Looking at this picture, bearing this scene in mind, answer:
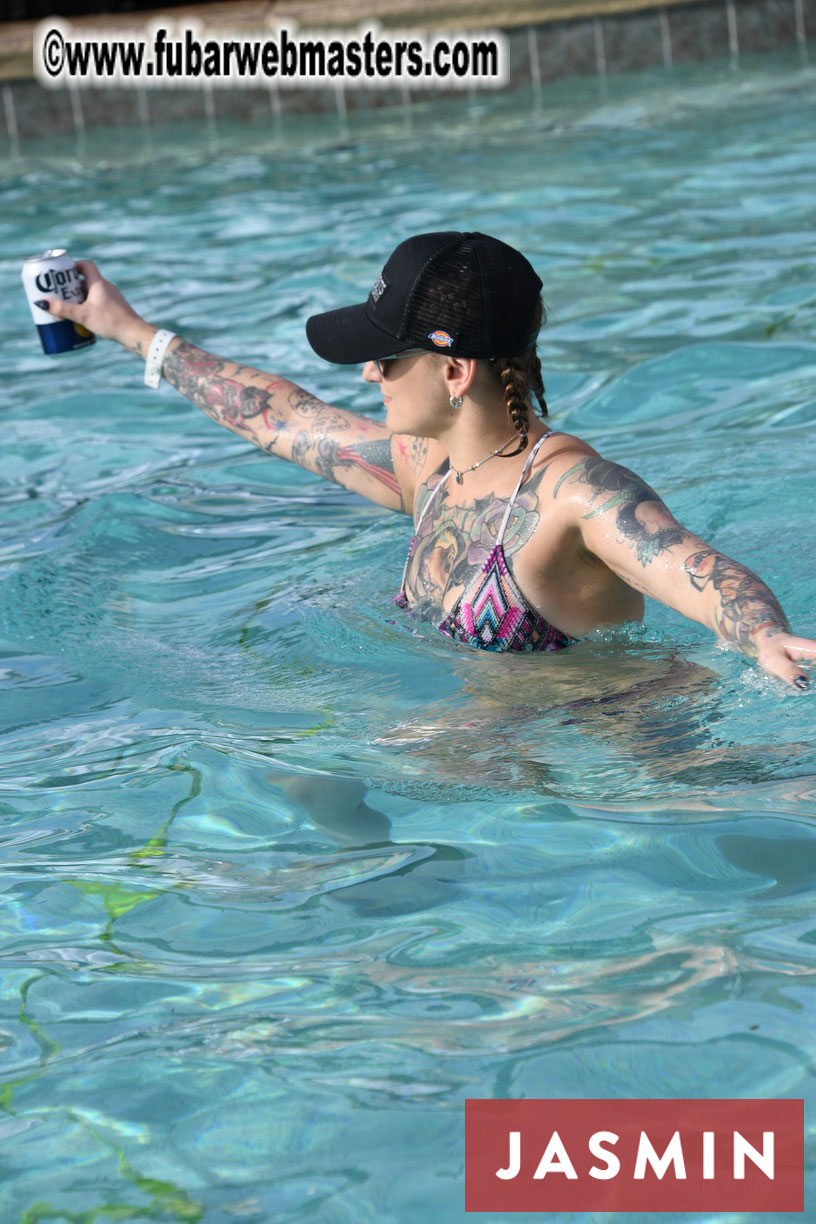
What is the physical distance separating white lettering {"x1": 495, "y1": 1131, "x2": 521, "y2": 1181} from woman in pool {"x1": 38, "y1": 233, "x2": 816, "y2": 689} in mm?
1063

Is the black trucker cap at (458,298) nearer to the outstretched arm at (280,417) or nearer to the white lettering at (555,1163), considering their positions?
the outstretched arm at (280,417)

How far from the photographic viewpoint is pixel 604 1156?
198 cm

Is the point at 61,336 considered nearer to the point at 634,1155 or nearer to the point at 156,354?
the point at 156,354

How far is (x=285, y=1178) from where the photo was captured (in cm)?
198

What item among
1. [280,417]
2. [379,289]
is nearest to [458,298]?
[379,289]

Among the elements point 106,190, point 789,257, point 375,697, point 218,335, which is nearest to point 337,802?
point 375,697

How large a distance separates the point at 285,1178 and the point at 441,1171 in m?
0.21

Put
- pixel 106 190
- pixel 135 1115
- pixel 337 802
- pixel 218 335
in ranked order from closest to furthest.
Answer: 1. pixel 135 1115
2. pixel 337 802
3. pixel 218 335
4. pixel 106 190

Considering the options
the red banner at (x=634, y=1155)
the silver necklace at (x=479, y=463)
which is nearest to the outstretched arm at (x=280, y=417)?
the silver necklace at (x=479, y=463)

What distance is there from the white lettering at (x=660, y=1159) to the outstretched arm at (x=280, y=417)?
2189 mm

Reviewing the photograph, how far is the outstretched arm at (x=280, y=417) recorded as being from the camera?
3.91 metres

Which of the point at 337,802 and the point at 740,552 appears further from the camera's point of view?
the point at 740,552

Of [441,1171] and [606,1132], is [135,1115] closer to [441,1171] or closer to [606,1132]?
[441,1171]

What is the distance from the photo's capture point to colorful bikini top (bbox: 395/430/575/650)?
3.39 m
